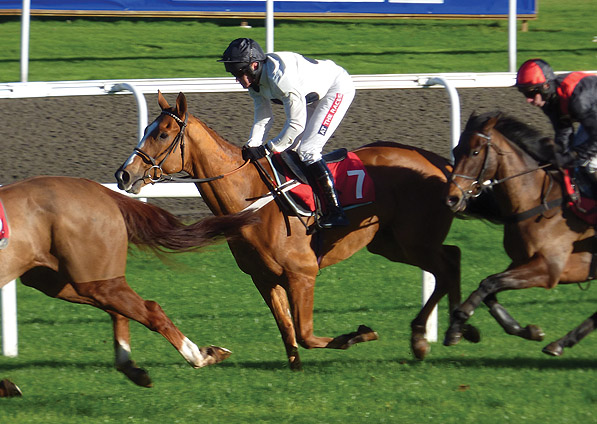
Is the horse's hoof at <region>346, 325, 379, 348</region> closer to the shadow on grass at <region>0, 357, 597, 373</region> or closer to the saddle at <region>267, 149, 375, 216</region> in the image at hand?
the shadow on grass at <region>0, 357, 597, 373</region>

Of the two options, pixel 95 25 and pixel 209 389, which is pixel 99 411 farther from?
pixel 95 25

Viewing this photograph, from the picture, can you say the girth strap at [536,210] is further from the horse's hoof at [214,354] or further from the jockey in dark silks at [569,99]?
the horse's hoof at [214,354]

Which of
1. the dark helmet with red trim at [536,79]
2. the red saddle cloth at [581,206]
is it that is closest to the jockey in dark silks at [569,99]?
the dark helmet with red trim at [536,79]

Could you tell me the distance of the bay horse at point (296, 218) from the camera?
481cm

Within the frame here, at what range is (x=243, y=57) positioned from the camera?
480 cm

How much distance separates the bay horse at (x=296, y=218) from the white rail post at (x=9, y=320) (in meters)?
1.01

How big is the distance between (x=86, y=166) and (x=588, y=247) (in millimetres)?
5251

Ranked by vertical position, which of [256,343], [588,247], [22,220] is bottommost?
[256,343]

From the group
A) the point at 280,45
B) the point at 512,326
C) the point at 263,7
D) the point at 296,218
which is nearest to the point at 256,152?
the point at 296,218

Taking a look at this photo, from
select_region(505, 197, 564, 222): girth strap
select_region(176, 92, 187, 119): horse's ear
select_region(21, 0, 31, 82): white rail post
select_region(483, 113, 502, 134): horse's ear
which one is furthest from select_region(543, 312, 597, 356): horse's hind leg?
select_region(21, 0, 31, 82): white rail post

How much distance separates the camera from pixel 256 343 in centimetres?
563

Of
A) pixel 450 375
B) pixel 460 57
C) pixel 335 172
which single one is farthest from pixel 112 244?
pixel 460 57

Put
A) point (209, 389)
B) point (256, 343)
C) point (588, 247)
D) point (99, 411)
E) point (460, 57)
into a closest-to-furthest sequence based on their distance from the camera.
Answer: point (99, 411) → point (209, 389) → point (588, 247) → point (256, 343) → point (460, 57)

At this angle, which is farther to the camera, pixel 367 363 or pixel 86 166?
pixel 86 166
